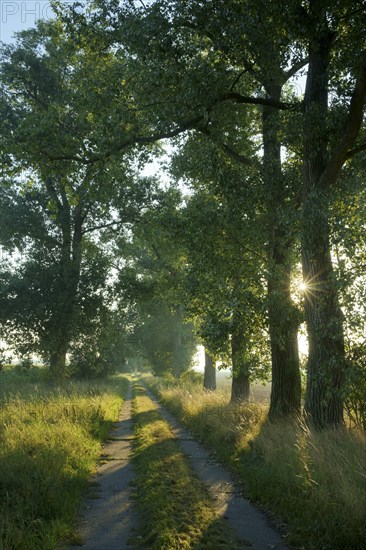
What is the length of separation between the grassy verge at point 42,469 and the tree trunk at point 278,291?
538 cm

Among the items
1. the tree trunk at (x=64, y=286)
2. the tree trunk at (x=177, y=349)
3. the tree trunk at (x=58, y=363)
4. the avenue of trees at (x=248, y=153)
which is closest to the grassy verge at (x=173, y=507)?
the avenue of trees at (x=248, y=153)

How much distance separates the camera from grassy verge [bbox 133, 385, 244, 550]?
5.71 metres

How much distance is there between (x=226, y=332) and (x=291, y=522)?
7.11m

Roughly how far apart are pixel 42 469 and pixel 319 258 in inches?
285

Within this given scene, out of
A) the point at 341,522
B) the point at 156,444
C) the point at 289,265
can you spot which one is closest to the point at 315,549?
the point at 341,522

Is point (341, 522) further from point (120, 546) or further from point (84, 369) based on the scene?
point (84, 369)

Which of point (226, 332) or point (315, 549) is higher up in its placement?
point (226, 332)

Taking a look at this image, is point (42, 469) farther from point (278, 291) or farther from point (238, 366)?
point (238, 366)

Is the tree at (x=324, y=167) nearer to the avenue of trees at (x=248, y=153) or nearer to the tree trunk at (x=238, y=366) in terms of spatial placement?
the avenue of trees at (x=248, y=153)

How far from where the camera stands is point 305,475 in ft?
24.4

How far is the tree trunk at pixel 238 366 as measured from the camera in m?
14.8

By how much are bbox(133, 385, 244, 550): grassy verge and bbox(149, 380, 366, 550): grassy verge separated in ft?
3.25

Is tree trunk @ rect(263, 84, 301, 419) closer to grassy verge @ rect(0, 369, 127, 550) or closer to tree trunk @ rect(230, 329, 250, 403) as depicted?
tree trunk @ rect(230, 329, 250, 403)

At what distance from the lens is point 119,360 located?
48.7m
